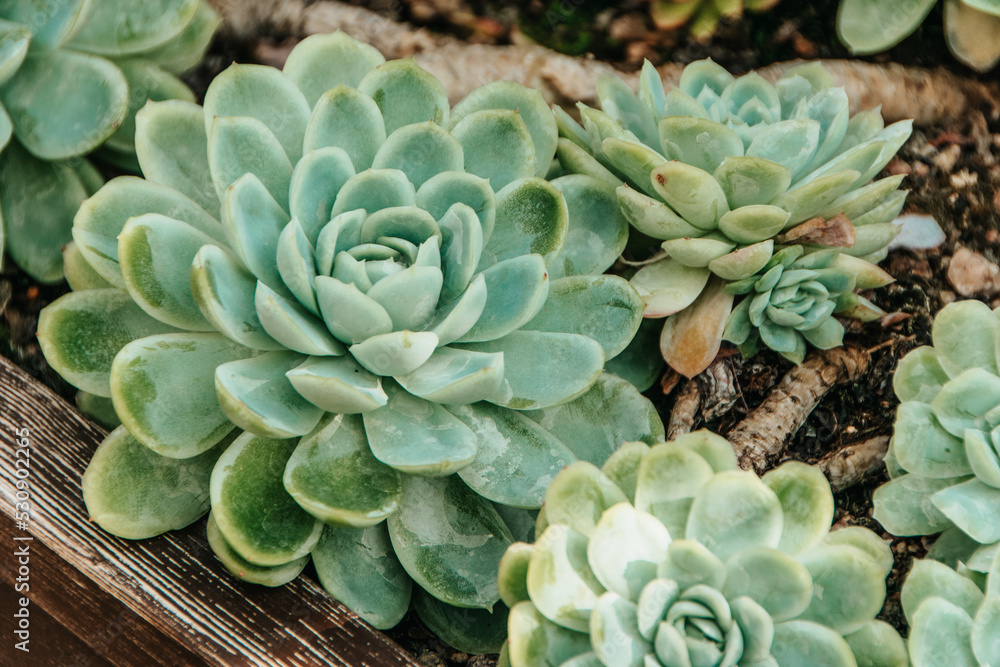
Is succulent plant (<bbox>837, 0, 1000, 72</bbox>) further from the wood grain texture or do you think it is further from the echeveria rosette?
the wood grain texture

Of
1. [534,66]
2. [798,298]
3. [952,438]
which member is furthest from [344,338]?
[534,66]

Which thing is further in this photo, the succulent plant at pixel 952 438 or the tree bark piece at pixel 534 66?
the tree bark piece at pixel 534 66

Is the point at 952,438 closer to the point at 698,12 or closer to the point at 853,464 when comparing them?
the point at 853,464

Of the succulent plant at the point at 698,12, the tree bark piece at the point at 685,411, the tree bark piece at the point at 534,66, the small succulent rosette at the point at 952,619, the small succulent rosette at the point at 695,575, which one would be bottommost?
the tree bark piece at the point at 685,411

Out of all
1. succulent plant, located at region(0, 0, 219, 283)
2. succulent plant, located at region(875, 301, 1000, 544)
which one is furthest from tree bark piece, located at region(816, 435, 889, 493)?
succulent plant, located at region(0, 0, 219, 283)

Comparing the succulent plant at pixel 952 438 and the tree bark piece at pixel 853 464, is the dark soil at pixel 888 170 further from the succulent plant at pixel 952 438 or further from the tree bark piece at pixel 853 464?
the succulent plant at pixel 952 438

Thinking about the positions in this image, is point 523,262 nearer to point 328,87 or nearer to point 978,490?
point 328,87
